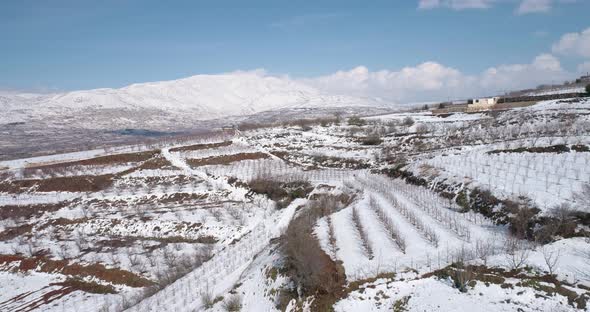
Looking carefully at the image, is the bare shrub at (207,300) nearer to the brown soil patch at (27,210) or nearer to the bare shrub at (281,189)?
the bare shrub at (281,189)

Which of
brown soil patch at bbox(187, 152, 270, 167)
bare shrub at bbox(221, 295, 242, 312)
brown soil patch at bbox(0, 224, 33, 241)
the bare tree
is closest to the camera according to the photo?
the bare tree

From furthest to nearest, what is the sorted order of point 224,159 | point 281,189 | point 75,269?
point 224,159, point 281,189, point 75,269

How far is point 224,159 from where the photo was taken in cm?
4869

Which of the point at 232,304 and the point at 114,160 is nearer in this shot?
the point at 232,304

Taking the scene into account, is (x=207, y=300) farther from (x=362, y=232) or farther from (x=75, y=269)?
(x=75, y=269)

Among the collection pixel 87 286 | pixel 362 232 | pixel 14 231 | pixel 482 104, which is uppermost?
pixel 482 104

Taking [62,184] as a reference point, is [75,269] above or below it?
below

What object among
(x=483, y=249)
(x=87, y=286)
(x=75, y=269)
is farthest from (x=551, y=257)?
(x=75, y=269)

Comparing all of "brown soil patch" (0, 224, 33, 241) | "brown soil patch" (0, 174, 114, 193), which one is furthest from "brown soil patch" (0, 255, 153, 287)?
"brown soil patch" (0, 174, 114, 193)

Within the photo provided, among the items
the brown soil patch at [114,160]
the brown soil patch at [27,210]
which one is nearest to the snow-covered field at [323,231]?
the brown soil patch at [27,210]

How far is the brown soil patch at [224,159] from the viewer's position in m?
47.8

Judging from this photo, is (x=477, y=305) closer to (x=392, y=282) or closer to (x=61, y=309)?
(x=392, y=282)

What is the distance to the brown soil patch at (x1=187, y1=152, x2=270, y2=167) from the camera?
47.8 metres

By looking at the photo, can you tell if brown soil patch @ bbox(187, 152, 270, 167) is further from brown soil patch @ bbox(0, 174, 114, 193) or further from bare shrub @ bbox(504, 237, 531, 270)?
bare shrub @ bbox(504, 237, 531, 270)
